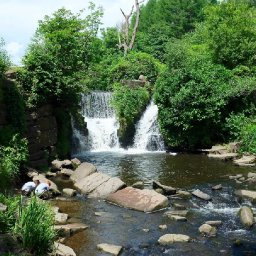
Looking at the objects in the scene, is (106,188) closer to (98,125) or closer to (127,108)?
(127,108)

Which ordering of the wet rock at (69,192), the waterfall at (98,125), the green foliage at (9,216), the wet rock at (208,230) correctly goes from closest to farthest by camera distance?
the green foliage at (9,216) → the wet rock at (208,230) → the wet rock at (69,192) → the waterfall at (98,125)

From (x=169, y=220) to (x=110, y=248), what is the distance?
10.6 ft

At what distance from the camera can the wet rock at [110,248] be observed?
1140 centimetres

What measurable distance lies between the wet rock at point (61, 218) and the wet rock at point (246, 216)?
5.92 metres

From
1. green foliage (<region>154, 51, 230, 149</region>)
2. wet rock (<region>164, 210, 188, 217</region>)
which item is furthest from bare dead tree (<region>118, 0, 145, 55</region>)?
wet rock (<region>164, 210, 188, 217</region>)

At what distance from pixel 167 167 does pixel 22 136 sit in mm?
7891

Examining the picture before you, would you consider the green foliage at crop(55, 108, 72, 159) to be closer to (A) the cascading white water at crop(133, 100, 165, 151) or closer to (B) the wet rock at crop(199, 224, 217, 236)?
(A) the cascading white water at crop(133, 100, 165, 151)

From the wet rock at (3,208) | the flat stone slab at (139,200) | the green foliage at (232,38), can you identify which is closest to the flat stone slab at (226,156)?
the green foliage at (232,38)

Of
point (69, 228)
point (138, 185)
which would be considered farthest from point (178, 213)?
point (138, 185)

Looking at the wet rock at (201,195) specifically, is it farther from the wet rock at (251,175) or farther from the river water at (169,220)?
the wet rock at (251,175)

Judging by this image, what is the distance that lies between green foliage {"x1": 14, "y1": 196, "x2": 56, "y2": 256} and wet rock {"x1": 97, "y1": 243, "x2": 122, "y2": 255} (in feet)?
6.16

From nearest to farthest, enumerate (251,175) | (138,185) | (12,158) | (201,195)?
1. (201,195)
2. (12,158)
3. (138,185)
4. (251,175)

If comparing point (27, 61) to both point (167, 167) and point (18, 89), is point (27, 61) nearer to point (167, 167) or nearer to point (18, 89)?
point (18, 89)

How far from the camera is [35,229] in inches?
390
